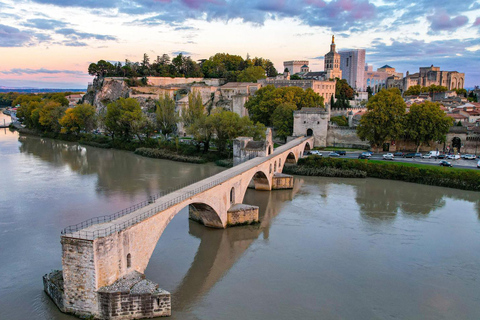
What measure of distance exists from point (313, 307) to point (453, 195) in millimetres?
15099

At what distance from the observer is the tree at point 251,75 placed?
5319 cm

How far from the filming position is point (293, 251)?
43.6ft

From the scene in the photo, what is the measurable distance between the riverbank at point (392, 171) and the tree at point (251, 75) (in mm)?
28293

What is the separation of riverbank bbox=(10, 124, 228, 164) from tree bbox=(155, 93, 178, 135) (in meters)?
1.32

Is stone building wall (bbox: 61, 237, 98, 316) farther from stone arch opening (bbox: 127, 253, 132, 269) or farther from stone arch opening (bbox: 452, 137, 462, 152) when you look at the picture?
stone arch opening (bbox: 452, 137, 462, 152)

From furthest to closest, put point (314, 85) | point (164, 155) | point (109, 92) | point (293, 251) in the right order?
point (109, 92) → point (314, 85) → point (164, 155) → point (293, 251)

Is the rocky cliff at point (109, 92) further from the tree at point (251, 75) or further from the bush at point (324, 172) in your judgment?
the bush at point (324, 172)

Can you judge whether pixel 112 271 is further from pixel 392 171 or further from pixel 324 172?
pixel 392 171

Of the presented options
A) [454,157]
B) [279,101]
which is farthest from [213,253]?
[279,101]

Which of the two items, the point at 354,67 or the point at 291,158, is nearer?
the point at 291,158

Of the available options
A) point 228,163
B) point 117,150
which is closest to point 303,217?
point 228,163

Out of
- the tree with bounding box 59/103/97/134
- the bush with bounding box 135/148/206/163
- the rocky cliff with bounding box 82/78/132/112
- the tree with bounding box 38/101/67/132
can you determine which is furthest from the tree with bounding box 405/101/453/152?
the tree with bounding box 38/101/67/132

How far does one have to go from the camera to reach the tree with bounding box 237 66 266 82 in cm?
5319

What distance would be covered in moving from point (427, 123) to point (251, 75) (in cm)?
2823
